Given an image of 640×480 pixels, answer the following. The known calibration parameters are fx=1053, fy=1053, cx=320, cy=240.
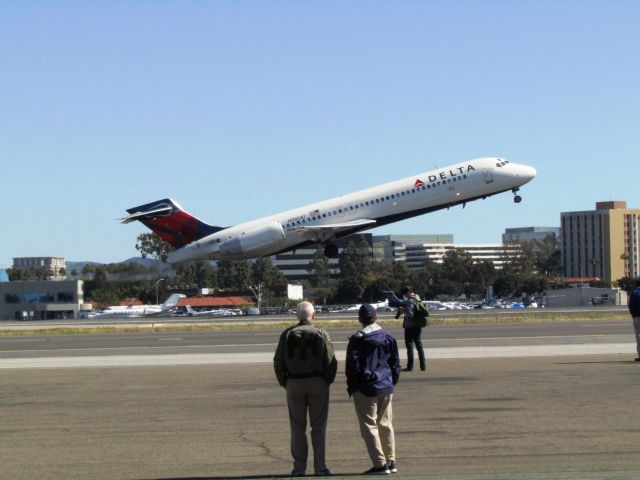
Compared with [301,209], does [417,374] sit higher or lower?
lower

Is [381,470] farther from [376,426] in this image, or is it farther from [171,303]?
[171,303]

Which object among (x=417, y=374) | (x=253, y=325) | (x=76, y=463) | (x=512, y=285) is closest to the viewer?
(x=76, y=463)

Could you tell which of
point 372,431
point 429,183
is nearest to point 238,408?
point 372,431

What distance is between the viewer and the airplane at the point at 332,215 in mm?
59656

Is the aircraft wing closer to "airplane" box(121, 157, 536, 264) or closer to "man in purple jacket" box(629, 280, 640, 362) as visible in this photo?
"airplane" box(121, 157, 536, 264)

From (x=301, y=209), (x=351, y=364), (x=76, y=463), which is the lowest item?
(x=76, y=463)

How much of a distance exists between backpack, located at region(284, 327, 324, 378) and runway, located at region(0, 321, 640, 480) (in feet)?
3.79

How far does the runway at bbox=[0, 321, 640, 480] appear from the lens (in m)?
11.8

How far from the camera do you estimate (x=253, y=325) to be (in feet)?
161

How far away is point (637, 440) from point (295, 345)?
4433mm

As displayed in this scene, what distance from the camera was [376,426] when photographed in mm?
11492

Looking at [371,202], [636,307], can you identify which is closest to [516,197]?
[371,202]

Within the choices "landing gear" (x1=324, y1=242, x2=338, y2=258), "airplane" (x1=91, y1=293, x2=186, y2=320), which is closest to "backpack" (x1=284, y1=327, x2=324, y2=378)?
"landing gear" (x1=324, y1=242, x2=338, y2=258)

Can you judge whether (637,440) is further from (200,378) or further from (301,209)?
(301,209)
